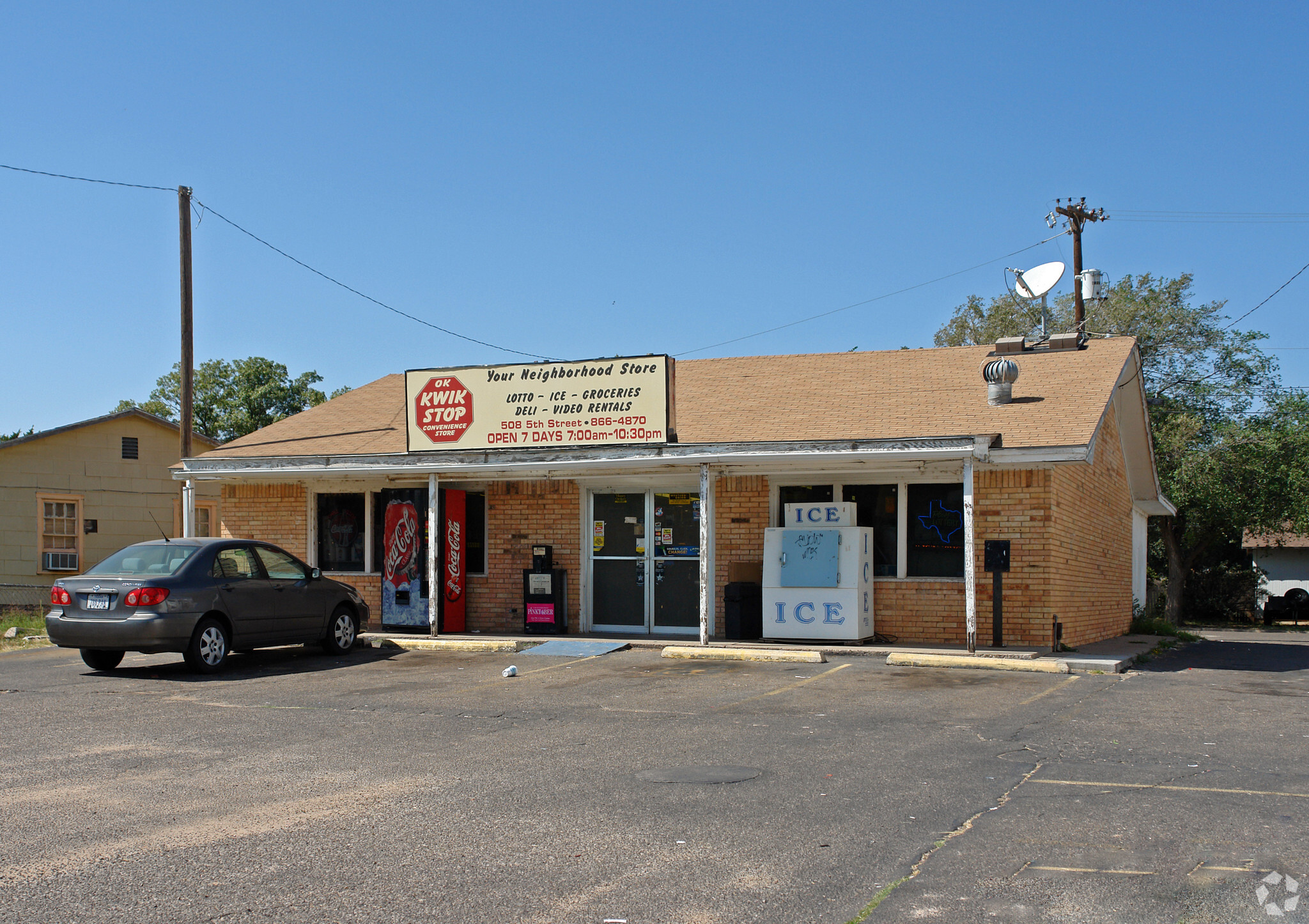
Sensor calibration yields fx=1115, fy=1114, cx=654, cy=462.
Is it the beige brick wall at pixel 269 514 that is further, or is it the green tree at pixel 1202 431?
the green tree at pixel 1202 431

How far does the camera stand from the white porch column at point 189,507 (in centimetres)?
1658

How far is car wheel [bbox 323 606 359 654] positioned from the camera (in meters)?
14.0

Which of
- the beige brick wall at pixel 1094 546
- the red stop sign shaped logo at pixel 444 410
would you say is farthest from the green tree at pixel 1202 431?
the red stop sign shaped logo at pixel 444 410

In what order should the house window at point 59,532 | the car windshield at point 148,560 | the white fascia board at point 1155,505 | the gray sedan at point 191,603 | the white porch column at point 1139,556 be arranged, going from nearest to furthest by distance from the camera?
the gray sedan at point 191,603, the car windshield at point 148,560, the white fascia board at point 1155,505, the white porch column at point 1139,556, the house window at point 59,532

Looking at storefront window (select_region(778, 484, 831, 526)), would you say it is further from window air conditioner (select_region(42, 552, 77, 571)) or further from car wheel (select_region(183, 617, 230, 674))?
window air conditioner (select_region(42, 552, 77, 571))

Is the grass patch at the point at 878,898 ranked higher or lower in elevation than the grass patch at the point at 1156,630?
higher

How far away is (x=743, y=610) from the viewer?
15328mm

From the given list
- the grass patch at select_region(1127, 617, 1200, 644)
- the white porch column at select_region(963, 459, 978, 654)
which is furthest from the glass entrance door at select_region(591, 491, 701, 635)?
the grass patch at select_region(1127, 617, 1200, 644)

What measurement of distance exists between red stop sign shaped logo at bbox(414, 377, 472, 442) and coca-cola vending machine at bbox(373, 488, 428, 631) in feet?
4.46

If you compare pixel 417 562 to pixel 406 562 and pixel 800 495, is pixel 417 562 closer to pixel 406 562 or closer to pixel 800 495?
→ pixel 406 562

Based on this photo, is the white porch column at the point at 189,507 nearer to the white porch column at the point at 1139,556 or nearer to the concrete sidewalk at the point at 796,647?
the concrete sidewalk at the point at 796,647

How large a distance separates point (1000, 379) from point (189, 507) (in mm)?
12185

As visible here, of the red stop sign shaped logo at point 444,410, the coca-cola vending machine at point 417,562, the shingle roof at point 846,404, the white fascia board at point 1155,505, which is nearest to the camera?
the shingle roof at point 846,404

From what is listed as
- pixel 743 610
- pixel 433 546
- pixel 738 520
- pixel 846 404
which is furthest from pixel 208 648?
pixel 846 404
